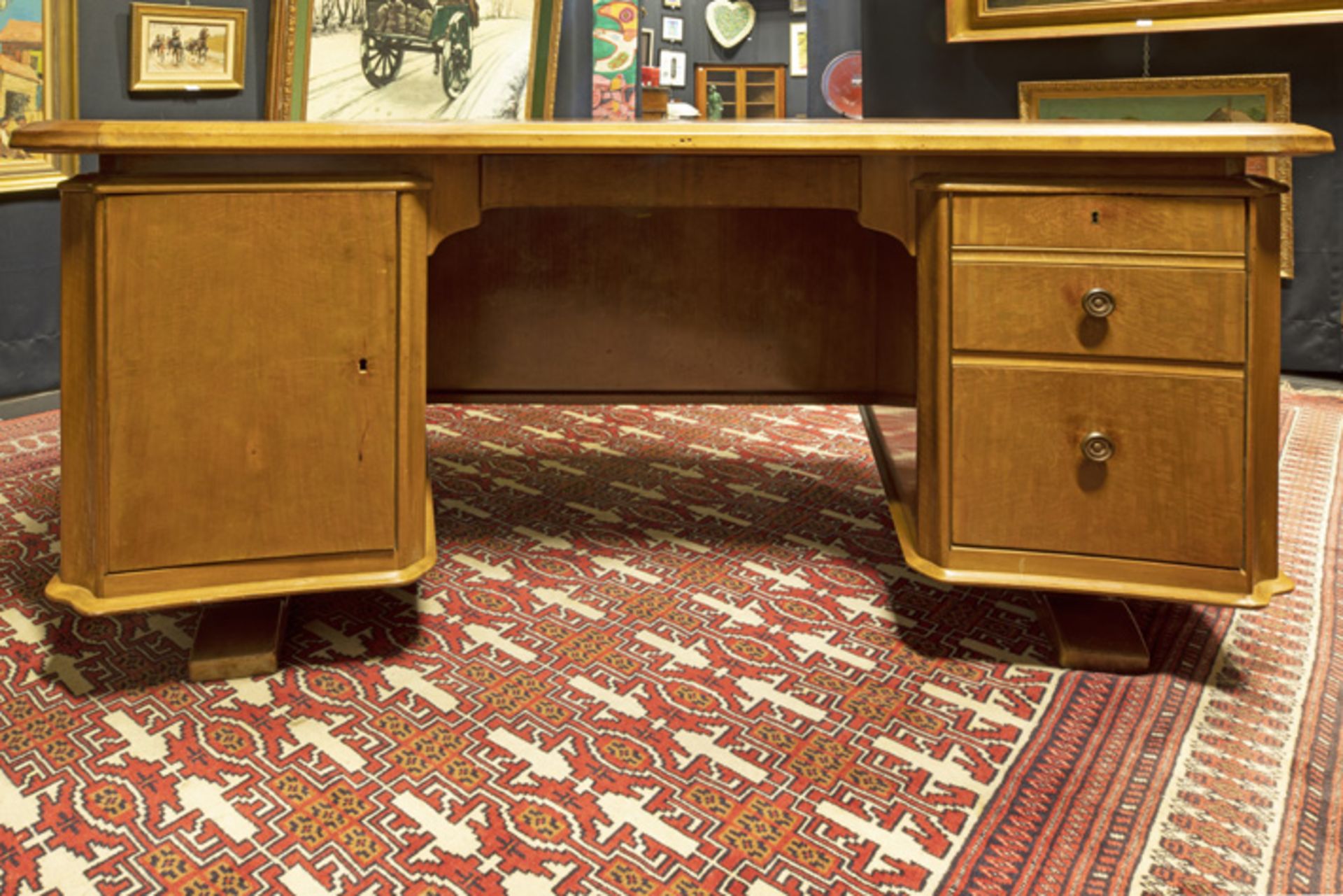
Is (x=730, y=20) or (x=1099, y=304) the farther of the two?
(x=730, y=20)

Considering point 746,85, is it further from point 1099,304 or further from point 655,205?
point 1099,304

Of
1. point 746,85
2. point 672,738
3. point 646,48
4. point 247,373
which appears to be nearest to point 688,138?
point 247,373

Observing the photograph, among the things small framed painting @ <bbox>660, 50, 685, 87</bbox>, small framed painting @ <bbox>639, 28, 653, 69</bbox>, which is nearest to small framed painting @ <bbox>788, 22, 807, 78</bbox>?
small framed painting @ <bbox>660, 50, 685, 87</bbox>

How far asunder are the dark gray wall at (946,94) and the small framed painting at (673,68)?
8.58 metres

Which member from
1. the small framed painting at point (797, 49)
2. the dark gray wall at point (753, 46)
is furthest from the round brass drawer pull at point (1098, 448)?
the small framed painting at point (797, 49)

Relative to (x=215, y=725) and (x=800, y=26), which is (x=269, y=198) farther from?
(x=800, y=26)

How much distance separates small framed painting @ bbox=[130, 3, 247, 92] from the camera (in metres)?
3.62

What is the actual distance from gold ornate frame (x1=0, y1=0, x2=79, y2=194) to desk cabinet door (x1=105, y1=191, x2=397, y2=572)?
2609 millimetres

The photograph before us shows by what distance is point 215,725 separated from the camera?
1453 millimetres

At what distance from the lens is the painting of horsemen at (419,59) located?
13.4ft

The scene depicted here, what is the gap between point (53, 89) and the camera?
3500 mm

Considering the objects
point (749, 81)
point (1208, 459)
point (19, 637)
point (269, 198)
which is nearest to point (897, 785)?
point (1208, 459)

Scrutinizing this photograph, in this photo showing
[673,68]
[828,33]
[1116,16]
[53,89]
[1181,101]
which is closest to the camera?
[53,89]

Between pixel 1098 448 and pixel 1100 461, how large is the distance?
0.02 m
